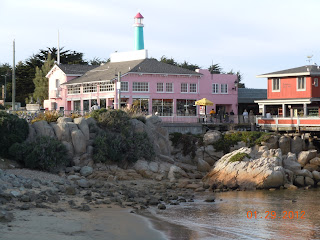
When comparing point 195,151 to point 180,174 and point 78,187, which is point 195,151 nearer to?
point 180,174

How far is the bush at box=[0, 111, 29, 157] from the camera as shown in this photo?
3098 cm

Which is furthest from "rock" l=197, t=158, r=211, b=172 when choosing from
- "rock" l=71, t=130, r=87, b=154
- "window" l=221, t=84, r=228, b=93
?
"window" l=221, t=84, r=228, b=93

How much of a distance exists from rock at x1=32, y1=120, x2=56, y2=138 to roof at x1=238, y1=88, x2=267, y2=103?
97.7ft

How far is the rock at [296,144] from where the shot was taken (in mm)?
41375

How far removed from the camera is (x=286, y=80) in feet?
167

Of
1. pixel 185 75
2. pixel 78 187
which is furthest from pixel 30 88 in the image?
pixel 78 187

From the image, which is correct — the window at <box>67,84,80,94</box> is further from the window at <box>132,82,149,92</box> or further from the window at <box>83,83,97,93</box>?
the window at <box>132,82,149,92</box>

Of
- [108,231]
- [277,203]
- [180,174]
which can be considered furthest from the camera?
[180,174]

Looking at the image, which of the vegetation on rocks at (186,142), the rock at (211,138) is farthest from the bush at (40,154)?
the rock at (211,138)

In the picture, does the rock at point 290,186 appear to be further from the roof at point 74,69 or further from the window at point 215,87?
the roof at point 74,69

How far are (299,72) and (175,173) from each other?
21.3 metres

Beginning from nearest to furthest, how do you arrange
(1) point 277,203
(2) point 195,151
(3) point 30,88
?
1. (1) point 277,203
2. (2) point 195,151
3. (3) point 30,88

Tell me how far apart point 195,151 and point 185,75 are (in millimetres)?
16133

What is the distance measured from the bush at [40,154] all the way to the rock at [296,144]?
18.6m
